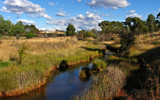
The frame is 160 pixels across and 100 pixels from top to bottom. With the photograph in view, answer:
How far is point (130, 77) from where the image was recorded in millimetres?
13117

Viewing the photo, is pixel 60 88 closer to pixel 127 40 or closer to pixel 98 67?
pixel 98 67

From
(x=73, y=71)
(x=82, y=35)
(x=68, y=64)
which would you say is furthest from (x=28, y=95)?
(x=82, y=35)

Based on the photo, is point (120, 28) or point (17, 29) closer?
point (17, 29)

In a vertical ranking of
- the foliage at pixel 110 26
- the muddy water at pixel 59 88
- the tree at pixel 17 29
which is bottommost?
the muddy water at pixel 59 88

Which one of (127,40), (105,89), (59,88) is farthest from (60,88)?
(127,40)

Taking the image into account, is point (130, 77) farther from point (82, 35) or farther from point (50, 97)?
point (82, 35)

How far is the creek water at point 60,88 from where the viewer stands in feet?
35.4

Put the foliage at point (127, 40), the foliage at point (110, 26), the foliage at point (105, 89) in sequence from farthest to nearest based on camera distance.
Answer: the foliage at point (110, 26) < the foliage at point (127, 40) < the foliage at point (105, 89)

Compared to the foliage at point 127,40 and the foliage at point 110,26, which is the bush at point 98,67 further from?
→ the foliage at point 110,26

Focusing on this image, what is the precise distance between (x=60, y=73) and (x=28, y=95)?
22.0 ft

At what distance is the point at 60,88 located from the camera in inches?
500

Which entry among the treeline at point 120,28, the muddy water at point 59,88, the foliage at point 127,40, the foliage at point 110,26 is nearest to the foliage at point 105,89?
the muddy water at point 59,88

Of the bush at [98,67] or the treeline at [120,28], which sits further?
the treeline at [120,28]

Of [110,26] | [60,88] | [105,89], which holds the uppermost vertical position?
[110,26]
